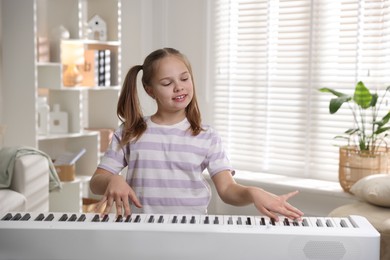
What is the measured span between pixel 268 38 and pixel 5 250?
3352 mm

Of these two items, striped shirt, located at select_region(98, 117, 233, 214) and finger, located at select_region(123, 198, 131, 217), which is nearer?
finger, located at select_region(123, 198, 131, 217)

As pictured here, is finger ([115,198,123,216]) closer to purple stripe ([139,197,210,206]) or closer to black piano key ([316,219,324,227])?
purple stripe ([139,197,210,206])

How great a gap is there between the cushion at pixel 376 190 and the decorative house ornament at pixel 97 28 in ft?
7.48

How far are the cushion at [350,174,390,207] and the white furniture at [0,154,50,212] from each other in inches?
70.5

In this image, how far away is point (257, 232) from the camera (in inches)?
52.0

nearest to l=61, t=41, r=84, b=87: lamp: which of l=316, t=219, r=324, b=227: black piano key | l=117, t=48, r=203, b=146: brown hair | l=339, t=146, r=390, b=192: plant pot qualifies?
l=339, t=146, r=390, b=192: plant pot

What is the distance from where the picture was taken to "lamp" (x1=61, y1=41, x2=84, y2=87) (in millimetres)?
4477

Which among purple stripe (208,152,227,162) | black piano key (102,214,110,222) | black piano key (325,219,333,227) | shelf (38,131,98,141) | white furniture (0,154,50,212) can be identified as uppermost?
purple stripe (208,152,227,162)

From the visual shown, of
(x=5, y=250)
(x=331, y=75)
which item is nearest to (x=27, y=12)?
(x=331, y=75)

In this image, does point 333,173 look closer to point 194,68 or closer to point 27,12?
point 194,68

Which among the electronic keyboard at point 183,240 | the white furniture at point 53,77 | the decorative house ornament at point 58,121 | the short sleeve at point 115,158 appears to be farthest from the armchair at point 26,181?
the electronic keyboard at point 183,240

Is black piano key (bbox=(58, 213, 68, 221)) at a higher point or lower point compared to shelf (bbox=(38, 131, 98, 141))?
higher

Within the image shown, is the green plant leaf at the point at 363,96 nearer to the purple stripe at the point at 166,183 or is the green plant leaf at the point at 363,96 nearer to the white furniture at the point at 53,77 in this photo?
the white furniture at the point at 53,77

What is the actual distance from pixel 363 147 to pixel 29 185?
1953 millimetres
